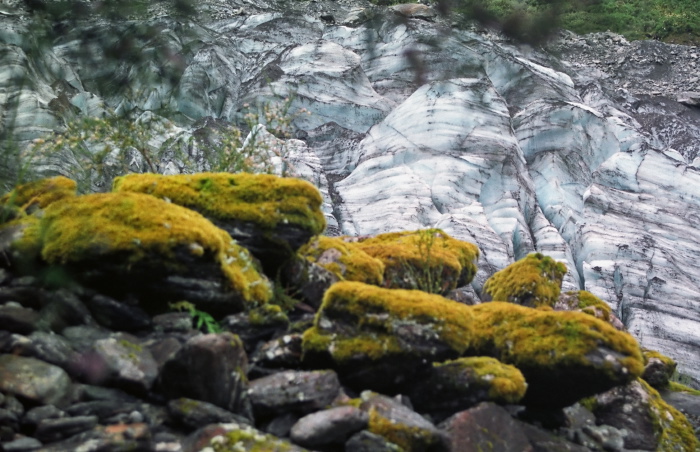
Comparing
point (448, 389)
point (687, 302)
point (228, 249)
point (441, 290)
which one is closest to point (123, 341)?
point (228, 249)

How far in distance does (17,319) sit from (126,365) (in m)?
0.70

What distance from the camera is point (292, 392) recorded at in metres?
4.22

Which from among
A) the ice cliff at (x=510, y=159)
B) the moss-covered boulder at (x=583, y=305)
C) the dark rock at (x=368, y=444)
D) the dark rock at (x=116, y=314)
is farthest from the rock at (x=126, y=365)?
the ice cliff at (x=510, y=159)

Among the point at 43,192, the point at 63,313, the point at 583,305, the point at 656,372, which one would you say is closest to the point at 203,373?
the point at 63,313

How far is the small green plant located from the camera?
180 inches

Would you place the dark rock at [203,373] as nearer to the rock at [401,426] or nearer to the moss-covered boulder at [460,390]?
the rock at [401,426]

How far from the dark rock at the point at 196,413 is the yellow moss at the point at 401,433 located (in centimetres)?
86

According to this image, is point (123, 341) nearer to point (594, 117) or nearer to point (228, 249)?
point (228, 249)

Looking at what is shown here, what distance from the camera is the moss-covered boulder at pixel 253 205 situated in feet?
17.9

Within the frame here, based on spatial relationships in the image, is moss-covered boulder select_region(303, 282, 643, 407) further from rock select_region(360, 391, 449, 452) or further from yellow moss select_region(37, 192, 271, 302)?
yellow moss select_region(37, 192, 271, 302)

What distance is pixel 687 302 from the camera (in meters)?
17.4

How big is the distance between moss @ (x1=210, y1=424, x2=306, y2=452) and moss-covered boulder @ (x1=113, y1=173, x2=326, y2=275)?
201cm

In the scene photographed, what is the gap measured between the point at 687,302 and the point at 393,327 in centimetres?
1565

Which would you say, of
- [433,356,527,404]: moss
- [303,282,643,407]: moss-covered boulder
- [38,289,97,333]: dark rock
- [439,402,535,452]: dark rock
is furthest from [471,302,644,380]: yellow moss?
[38,289,97,333]: dark rock
